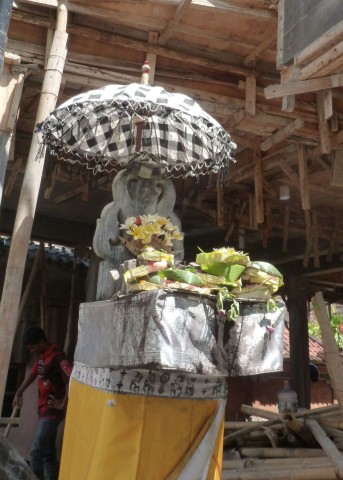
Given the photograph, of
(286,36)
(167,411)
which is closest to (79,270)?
(286,36)

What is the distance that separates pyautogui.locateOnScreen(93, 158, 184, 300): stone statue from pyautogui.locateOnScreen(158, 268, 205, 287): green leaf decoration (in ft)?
2.25

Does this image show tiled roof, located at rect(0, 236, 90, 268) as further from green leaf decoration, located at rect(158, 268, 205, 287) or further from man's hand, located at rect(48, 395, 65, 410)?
green leaf decoration, located at rect(158, 268, 205, 287)

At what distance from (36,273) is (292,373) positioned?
17.6 feet

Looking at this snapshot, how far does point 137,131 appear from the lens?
4625 mm

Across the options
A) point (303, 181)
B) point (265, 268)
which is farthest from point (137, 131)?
point (303, 181)

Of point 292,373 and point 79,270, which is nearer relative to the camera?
point 79,270

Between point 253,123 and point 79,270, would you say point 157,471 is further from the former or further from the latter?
point 79,270

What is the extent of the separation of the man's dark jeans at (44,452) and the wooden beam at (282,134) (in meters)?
3.86

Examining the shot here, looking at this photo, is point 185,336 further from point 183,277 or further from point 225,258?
point 225,258

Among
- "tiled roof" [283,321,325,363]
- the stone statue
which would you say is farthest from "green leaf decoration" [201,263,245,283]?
"tiled roof" [283,321,325,363]

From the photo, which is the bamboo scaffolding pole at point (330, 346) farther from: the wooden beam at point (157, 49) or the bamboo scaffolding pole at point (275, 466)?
the wooden beam at point (157, 49)

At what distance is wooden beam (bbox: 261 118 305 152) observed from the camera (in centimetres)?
587

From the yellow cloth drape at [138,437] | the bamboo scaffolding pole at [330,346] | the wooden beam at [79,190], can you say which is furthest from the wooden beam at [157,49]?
the yellow cloth drape at [138,437]

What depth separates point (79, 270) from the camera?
993cm
